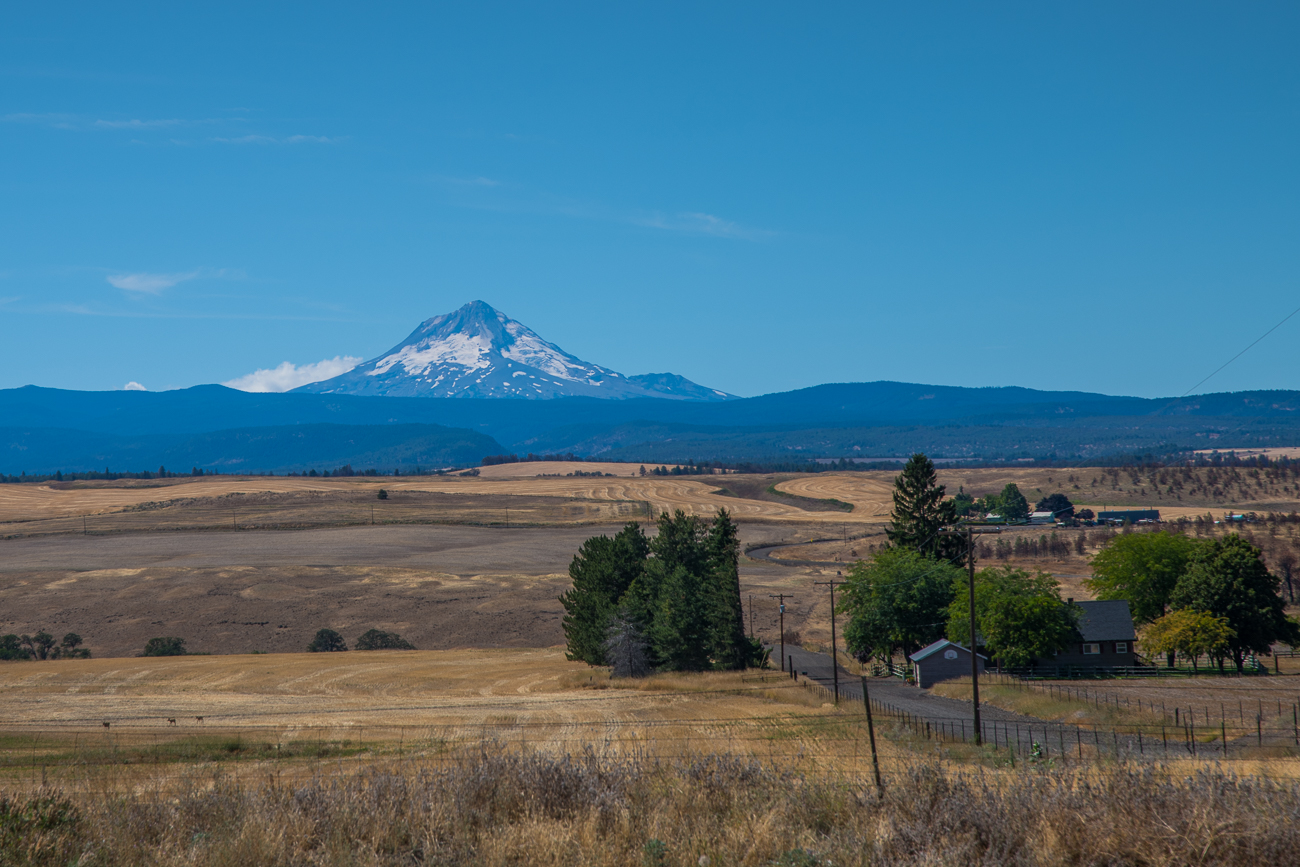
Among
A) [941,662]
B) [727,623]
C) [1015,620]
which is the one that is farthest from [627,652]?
[1015,620]

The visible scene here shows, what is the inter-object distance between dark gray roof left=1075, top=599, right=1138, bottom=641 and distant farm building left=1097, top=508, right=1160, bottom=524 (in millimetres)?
96046

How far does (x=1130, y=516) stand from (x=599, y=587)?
13005cm

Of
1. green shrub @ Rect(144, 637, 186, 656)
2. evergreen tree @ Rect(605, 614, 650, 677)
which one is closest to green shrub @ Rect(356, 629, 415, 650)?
green shrub @ Rect(144, 637, 186, 656)

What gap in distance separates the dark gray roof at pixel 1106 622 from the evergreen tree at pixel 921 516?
12455 mm

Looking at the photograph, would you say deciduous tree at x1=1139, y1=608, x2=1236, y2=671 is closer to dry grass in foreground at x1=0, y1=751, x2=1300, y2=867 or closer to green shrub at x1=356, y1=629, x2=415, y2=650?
dry grass in foreground at x1=0, y1=751, x2=1300, y2=867

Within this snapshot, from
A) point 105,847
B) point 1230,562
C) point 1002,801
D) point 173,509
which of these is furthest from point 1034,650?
point 173,509

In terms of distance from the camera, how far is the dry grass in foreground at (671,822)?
11.3 meters

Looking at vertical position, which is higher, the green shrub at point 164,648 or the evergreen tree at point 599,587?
the evergreen tree at point 599,587

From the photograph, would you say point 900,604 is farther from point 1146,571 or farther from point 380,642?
point 380,642

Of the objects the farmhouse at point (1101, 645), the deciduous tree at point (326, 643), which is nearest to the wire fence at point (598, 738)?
the farmhouse at point (1101, 645)

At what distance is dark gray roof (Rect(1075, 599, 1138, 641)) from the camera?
6738cm

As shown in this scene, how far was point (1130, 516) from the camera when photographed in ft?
552

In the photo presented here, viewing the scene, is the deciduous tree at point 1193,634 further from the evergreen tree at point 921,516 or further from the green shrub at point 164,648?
the green shrub at point 164,648

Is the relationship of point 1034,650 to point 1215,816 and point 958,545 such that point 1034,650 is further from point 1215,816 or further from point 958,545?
point 1215,816
